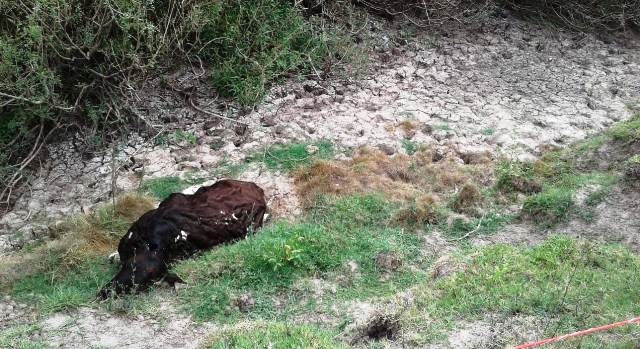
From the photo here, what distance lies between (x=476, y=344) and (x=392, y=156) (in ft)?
9.36

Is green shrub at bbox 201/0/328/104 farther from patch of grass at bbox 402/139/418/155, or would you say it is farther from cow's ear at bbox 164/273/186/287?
cow's ear at bbox 164/273/186/287

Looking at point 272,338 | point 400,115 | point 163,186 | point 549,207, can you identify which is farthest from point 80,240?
point 549,207

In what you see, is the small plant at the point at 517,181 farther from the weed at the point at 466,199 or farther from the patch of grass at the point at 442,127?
the patch of grass at the point at 442,127

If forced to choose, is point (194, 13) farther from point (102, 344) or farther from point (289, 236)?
point (102, 344)

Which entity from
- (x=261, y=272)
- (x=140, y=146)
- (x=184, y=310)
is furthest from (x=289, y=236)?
(x=140, y=146)

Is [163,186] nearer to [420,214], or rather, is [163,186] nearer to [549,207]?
[420,214]

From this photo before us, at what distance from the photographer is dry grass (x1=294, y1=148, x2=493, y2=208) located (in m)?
6.07

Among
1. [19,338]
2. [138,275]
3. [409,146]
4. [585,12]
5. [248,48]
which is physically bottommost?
[19,338]

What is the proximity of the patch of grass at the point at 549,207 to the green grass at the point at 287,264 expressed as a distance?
98 cm

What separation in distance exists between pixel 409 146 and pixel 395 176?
556 mm

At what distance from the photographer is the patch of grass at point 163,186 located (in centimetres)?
633

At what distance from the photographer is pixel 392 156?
6.66m

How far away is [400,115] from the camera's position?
7.31 metres

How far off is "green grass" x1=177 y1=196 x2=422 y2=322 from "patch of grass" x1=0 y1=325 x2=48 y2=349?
92cm
